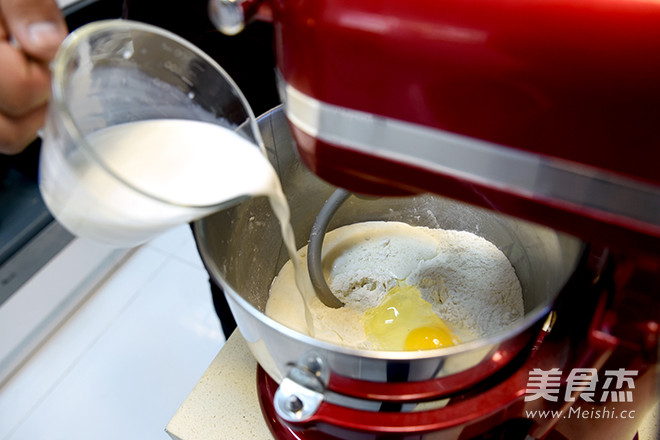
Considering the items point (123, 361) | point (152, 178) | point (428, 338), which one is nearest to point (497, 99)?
point (152, 178)

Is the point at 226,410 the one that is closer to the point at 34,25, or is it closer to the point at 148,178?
the point at 148,178

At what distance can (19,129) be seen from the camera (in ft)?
1.61

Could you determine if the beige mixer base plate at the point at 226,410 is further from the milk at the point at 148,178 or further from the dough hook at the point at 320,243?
the milk at the point at 148,178

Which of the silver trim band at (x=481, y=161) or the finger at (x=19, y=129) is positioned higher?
the silver trim band at (x=481, y=161)

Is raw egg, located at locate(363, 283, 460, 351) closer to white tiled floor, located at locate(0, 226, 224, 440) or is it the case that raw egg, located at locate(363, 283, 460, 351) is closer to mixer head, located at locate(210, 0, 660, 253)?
mixer head, located at locate(210, 0, 660, 253)

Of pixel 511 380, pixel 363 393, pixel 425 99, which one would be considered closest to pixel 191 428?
pixel 363 393

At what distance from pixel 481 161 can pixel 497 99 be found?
41 mm

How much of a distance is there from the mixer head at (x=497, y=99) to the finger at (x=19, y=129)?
0.28 meters

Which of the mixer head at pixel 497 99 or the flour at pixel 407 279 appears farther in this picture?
the flour at pixel 407 279

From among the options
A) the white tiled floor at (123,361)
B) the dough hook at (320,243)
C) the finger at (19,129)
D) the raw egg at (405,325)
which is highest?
the finger at (19,129)

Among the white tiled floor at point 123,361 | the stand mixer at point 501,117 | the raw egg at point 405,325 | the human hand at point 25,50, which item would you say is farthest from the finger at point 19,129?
the white tiled floor at point 123,361

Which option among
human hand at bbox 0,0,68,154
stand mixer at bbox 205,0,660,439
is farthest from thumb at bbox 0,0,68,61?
stand mixer at bbox 205,0,660,439

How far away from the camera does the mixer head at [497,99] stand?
0.28m

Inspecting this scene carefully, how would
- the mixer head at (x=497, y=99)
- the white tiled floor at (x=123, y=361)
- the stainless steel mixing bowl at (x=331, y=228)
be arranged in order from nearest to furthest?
the mixer head at (x=497, y=99) < the stainless steel mixing bowl at (x=331, y=228) < the white tiled floor at (x=123, y=361)
